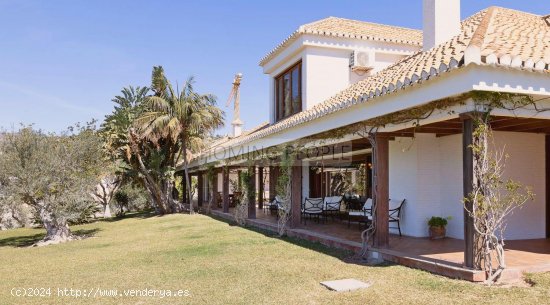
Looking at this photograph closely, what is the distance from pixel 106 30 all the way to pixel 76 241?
827 cm

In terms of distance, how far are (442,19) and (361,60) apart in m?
5.65

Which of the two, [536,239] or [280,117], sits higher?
[280,117]

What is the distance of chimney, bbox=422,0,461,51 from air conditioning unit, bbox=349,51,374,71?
5385 mm

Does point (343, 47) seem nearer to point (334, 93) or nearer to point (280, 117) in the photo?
point (334, 93)

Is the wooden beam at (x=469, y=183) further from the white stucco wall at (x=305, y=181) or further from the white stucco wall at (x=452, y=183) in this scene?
the white stucco wall at (x=305, y=181)

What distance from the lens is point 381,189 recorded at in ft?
28.4

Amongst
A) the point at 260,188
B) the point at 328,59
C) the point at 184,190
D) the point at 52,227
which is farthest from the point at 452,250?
the point at 184,190

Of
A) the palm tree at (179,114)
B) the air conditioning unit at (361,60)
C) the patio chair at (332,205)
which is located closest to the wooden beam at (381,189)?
the patio chair at (332,205)

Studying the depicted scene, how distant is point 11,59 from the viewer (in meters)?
18.3

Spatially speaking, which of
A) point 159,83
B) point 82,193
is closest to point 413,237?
point 82,193

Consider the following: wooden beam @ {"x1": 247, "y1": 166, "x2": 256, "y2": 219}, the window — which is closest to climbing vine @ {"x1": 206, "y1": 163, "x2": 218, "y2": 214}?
the window

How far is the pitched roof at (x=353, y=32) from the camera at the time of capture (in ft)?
53.4

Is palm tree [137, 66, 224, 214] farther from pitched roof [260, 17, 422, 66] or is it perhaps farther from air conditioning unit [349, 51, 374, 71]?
air conditioning unit [349, 51, 374, 71]

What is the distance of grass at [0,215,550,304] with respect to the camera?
5859 mm
